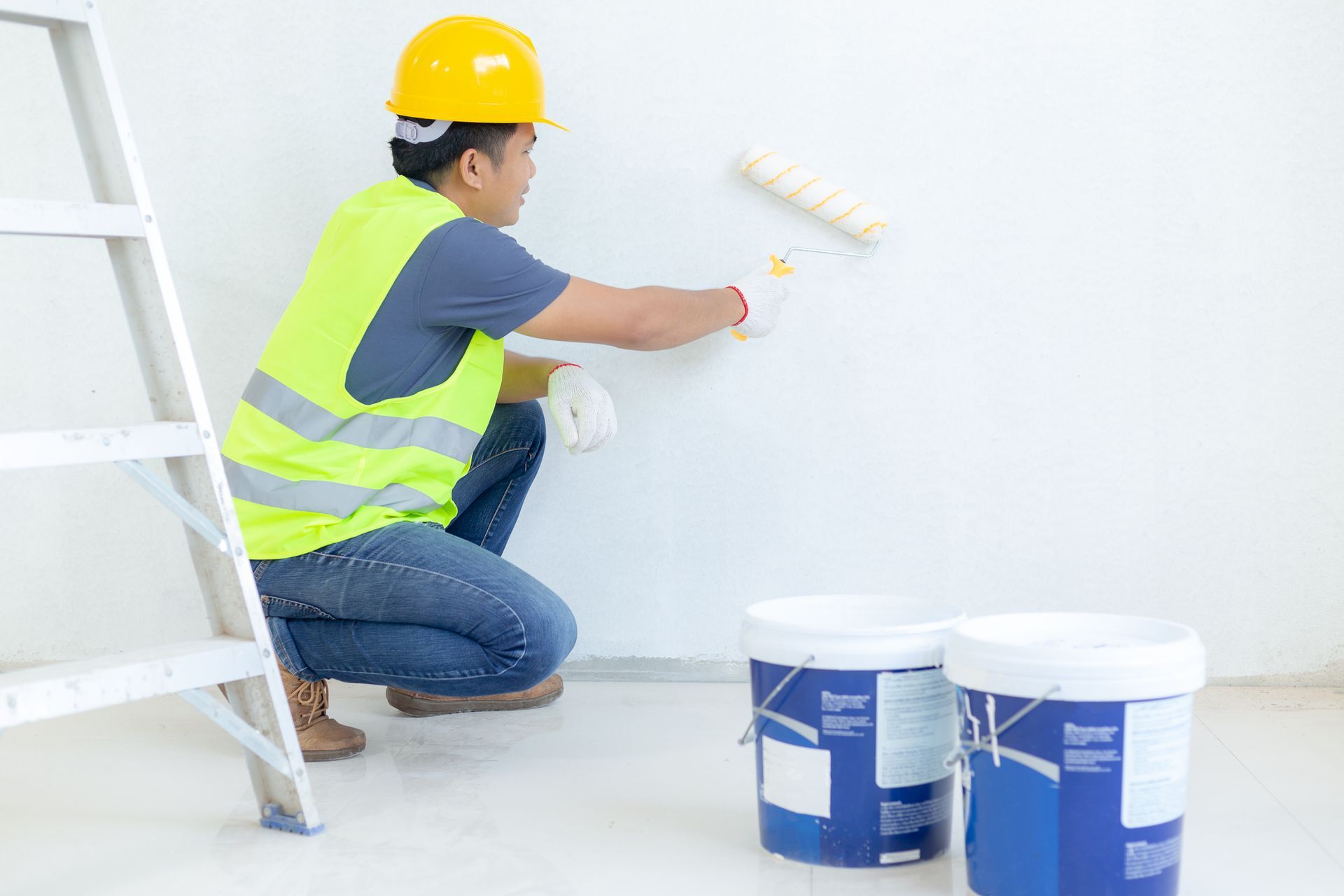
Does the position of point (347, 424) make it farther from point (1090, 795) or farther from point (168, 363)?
point (1090, 795)

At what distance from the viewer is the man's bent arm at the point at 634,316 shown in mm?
1668

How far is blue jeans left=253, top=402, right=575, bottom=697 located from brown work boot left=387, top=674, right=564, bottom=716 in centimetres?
27

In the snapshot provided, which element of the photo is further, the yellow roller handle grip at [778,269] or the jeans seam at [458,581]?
the yellow roller handle grip at [778,269]

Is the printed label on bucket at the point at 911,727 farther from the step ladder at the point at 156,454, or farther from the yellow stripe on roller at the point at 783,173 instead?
the yellow stripe on roller at the point at 783,173

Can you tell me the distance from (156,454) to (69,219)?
273 millimetres

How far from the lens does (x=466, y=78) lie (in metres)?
1.71

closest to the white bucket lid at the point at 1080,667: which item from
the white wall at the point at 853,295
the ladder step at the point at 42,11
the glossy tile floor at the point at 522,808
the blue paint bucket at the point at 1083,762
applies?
the blue paint bucket at the point at 1083,762

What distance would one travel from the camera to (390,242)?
5.22 feet

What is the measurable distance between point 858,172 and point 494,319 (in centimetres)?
76

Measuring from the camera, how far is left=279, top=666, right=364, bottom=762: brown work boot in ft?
5.64

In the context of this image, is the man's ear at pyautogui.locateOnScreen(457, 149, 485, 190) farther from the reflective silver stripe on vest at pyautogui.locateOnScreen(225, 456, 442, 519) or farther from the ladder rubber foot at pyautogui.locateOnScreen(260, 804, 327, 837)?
the ladder rubber foot at pyautogui.locateOnScreen(260, 804, 327, 837)

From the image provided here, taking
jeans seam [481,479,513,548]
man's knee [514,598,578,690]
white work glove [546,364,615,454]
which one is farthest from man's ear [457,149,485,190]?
man's knee [514,598,578,690]

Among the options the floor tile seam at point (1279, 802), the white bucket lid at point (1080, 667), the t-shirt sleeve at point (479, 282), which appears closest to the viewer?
the white bucket lid at point (1080, 667)

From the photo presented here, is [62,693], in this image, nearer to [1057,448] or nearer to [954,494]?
[954,494]
